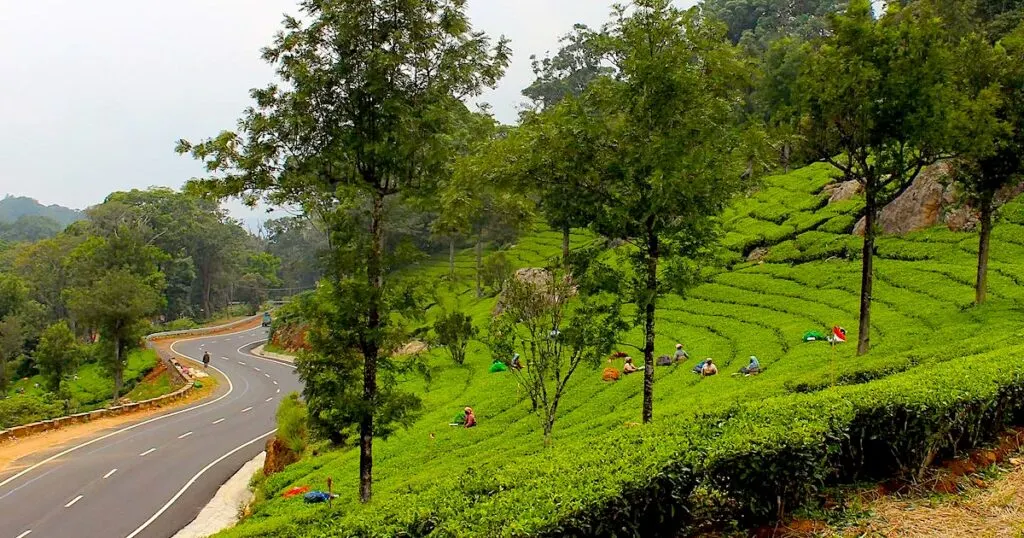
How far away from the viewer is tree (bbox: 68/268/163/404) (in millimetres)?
38688

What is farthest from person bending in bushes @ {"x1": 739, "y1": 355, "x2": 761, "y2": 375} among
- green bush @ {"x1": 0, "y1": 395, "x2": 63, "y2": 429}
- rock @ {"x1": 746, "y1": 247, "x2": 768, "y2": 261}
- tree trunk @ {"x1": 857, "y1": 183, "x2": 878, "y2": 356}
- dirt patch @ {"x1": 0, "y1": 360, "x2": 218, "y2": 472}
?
green bush @ {"x1": 0, "y1": 395, "x2": 63, "y2": 429}

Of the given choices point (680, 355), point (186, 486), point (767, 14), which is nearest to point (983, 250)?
point (680, 355)

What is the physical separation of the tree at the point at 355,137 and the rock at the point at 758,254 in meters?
24.9

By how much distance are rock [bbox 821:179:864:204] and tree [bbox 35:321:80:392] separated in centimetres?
4805

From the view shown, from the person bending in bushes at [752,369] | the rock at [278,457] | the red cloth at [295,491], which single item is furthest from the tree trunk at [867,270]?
the rock at [278,457]

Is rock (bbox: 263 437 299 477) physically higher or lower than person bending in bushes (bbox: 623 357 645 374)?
lower

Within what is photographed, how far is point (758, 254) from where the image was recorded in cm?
3131

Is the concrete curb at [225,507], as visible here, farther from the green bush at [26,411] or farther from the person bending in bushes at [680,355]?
the green bush at [26,411]

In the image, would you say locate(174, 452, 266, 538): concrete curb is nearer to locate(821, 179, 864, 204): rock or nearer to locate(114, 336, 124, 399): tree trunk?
locate(114, 336, 124, 399): tree trunk

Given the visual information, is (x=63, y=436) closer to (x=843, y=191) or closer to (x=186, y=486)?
(x=186, y=486)

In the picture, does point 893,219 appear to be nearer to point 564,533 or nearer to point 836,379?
point 836,379

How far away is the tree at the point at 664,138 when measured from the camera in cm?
942

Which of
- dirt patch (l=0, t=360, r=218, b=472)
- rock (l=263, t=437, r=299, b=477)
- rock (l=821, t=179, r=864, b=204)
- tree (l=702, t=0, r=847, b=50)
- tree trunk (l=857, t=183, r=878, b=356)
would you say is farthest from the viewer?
tree (l=702, t=0, r=847, b=50)

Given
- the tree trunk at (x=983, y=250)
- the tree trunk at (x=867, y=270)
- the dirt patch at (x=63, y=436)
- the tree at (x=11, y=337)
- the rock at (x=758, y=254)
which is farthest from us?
the tree at (x=11, y=337)
